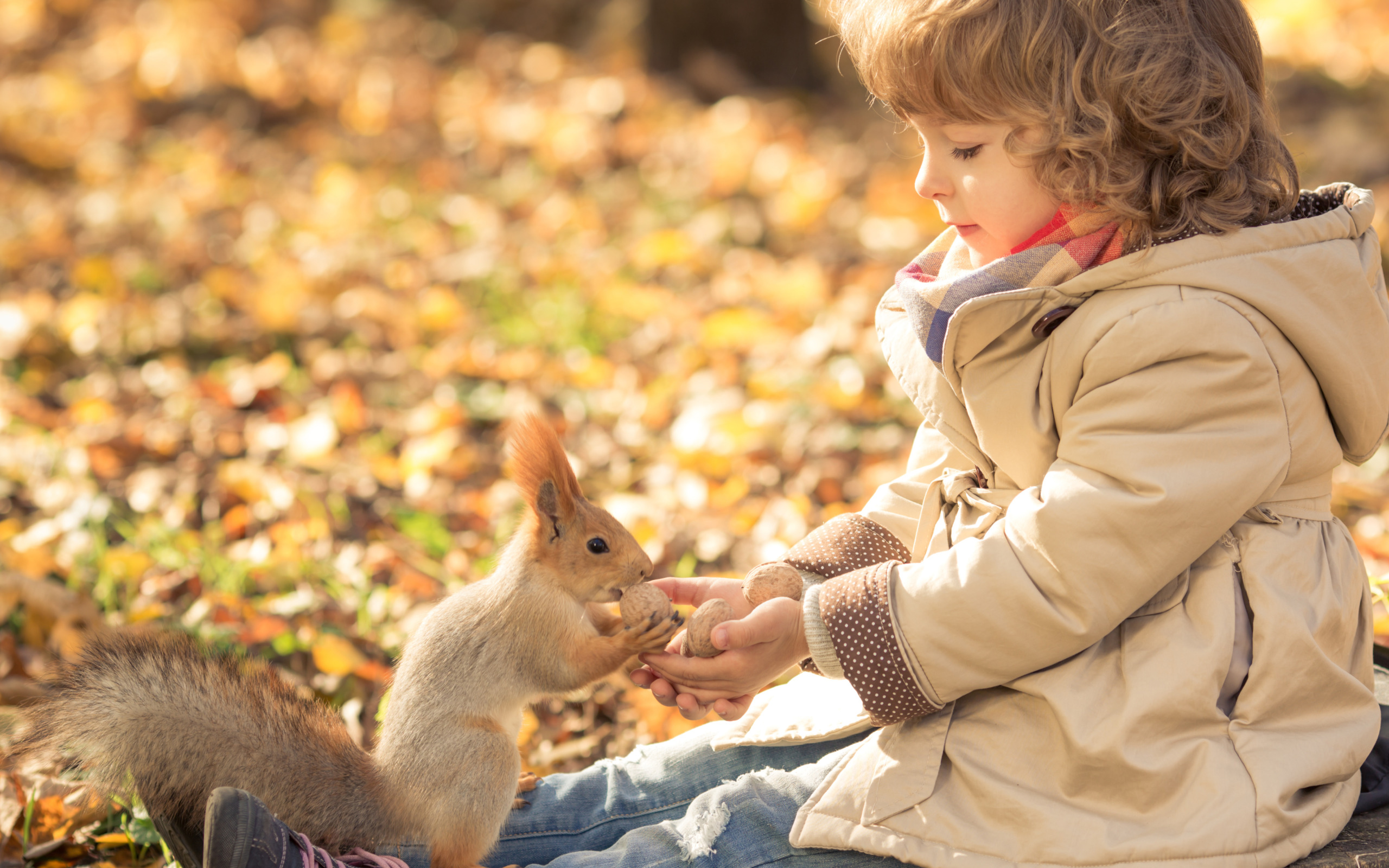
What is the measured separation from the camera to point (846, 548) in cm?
160

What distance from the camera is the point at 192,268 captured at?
4281mm

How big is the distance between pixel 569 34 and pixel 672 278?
3.34m

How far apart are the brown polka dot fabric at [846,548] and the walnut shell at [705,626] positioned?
0.14m

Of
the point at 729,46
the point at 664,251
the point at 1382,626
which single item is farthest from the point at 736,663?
the point at 729,46

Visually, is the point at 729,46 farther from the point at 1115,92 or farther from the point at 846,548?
the point at 1115,92

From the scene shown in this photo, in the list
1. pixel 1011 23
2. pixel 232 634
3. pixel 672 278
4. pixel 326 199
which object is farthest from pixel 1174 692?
pixel 326 199

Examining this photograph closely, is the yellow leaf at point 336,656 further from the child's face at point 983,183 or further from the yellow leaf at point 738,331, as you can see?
the yellow leaf at point 738,331

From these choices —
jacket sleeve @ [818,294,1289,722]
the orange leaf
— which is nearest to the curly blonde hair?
jacket sleeve @ [818,294,1289,722]

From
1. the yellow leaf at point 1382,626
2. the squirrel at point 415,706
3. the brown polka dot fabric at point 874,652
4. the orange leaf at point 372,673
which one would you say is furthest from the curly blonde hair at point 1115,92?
the orange leaf at point 372,673

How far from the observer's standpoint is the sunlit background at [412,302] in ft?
7.69

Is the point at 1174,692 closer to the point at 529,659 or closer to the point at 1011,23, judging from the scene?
the point at 1011,23

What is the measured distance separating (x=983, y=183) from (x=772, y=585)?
0.58 metres

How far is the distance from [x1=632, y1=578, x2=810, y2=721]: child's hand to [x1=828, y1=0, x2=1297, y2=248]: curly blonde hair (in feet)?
2.01

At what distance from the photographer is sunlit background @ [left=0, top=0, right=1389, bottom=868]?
2344mm
